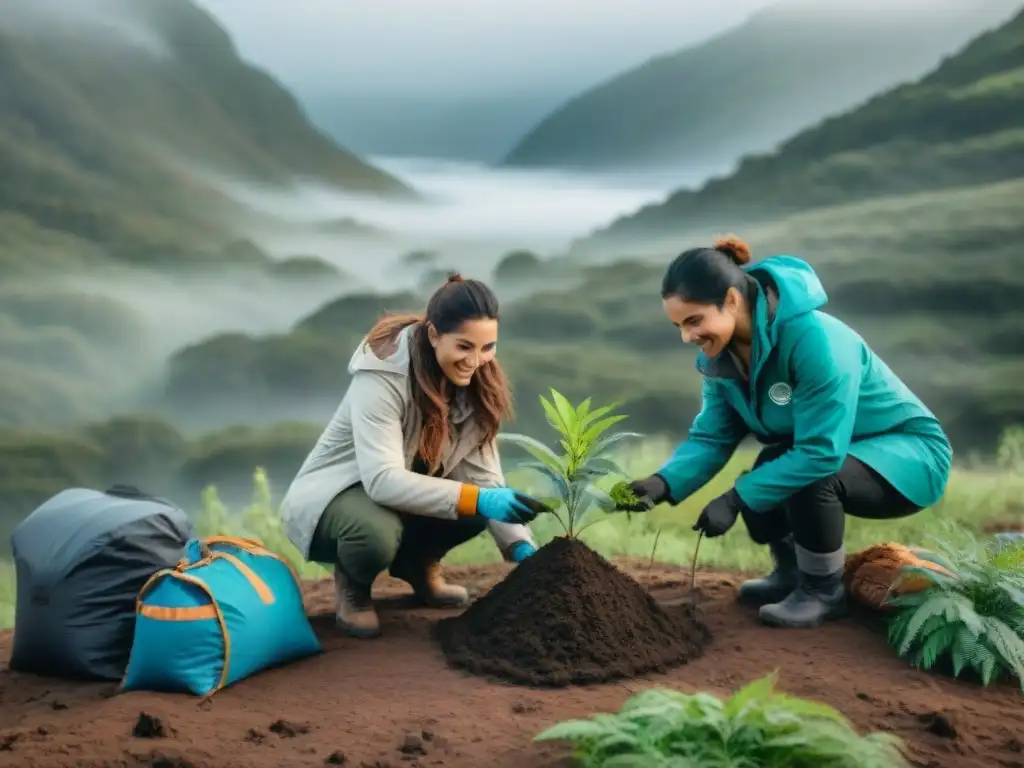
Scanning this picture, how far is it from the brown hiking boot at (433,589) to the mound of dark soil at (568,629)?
0.45m

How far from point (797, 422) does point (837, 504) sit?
27 centimetres

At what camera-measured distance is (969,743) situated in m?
2.88

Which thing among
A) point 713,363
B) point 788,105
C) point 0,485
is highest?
point 788,105

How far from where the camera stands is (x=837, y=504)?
3568mm

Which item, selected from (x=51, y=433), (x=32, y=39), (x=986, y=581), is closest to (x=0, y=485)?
(x=51, y=433)


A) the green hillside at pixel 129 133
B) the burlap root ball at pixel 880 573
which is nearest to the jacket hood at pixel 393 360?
the burlap root ball at pixel 880 573

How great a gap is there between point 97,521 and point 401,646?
3.26ft

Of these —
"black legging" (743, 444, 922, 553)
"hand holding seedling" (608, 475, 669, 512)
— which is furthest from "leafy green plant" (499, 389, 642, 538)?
"black legging" (743, 444, 922, 553)

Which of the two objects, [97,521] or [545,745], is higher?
[97,521]

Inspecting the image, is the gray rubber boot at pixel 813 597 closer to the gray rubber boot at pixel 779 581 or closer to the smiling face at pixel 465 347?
the gray rubber boot at pixel 779 581

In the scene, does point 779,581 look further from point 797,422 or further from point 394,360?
point 394,360

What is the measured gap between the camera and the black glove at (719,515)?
11.4 ft

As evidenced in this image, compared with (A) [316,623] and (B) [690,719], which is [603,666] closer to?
(B) [690,719]

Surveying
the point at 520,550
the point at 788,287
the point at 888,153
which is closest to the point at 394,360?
the point at 520,550
